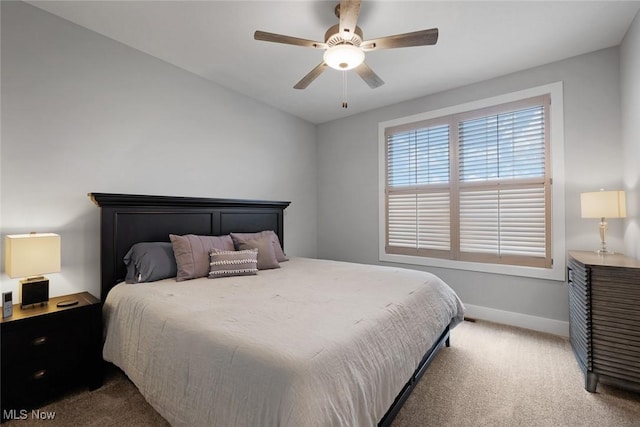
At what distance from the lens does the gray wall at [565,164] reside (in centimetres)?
266

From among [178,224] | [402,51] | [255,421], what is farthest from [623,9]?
[178,224]

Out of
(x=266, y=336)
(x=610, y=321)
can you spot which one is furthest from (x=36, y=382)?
A: (x=610, y=321)

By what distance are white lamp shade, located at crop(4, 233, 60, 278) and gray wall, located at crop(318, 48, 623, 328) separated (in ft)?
11.2

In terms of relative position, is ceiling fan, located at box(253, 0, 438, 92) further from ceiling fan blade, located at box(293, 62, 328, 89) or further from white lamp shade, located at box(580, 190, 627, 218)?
white lamp shade, located at box(580, 190, 627, 218)

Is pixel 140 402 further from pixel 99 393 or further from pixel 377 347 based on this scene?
pixel 377 347

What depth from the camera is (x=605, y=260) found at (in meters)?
2.14

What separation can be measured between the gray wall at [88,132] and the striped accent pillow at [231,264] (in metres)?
0.95

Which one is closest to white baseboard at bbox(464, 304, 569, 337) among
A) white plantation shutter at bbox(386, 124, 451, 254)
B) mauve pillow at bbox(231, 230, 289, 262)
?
white plantation shutter at bbox(386, 124, 451, 254)

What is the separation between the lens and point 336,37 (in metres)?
1.89

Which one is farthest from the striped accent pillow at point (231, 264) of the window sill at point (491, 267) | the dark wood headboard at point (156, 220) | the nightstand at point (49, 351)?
the window sill at point (491, 267)

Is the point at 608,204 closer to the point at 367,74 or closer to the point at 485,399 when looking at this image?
the point at 485,399

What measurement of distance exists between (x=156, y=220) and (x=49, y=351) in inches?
48.4

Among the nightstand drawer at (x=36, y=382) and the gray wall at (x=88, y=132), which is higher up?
the gray wall at (x=88, y=132)

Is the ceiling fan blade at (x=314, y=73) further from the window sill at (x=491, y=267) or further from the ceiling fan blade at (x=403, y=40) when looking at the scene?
the window sill at (x=491, y=267)
